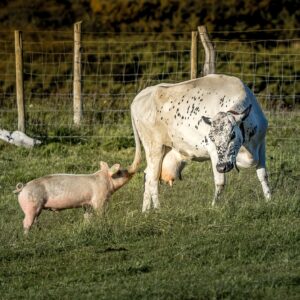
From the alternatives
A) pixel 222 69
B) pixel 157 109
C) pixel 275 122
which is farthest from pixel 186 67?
pixel 157 109

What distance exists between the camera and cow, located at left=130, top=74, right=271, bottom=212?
11.8 meters

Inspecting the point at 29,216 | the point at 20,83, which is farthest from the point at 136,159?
the point at 20,83

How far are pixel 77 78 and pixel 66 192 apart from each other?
6.75 meters

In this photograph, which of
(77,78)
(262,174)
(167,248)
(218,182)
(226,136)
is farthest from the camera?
(77,78)

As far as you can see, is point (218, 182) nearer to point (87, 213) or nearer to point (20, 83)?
point (87, 213)

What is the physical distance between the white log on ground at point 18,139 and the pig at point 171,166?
4.48m

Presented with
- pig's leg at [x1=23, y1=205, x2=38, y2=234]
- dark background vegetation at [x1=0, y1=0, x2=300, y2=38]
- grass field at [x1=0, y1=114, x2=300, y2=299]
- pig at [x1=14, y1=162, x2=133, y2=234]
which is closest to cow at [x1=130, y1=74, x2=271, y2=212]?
grass field at [x1=0, y1=114, x2=300, y2=299]

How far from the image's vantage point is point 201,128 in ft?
40.6

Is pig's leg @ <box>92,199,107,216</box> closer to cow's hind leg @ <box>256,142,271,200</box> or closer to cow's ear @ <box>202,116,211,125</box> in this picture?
cow's ear @ <box>202,116,211,125</box>

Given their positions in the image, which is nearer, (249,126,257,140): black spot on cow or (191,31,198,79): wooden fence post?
(249,126,257,140): black spot on cow

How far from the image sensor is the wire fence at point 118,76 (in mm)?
18172

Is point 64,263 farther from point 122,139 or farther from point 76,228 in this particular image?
point 122,139

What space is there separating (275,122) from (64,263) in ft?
29.5

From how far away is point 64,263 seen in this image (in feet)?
31.7
